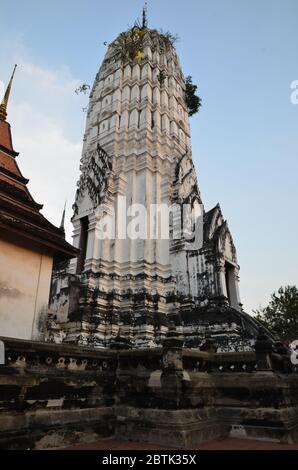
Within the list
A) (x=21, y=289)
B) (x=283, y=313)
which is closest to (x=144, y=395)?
(x=21, y=289)

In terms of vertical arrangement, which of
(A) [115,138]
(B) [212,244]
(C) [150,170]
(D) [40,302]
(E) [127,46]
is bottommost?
(D) [40,302]

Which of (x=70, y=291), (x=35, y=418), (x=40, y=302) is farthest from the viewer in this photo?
(x=70, y=291)

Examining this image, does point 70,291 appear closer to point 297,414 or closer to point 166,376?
point 166,376

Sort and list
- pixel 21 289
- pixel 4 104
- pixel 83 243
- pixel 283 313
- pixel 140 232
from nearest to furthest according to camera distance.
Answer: pixel 21 289 → pixel 4 104 → pixel 140 232 → pixel 83 243 → pixel 283 313

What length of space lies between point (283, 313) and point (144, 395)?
36.1m

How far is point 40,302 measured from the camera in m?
9.39

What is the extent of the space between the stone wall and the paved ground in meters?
0.19

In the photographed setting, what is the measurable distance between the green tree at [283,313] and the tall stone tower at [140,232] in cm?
2355

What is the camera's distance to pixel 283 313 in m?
39.5

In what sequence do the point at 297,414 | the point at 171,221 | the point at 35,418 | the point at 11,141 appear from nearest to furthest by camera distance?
the point at 35,418
the point at 297,414
the point at 11,141
the point at 171,221

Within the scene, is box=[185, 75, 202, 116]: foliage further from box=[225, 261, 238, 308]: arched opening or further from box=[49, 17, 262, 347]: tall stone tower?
box=[225, 261, 238, 308]: arched opening

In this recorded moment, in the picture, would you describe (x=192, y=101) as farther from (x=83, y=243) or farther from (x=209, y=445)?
(x=209, y=445)
